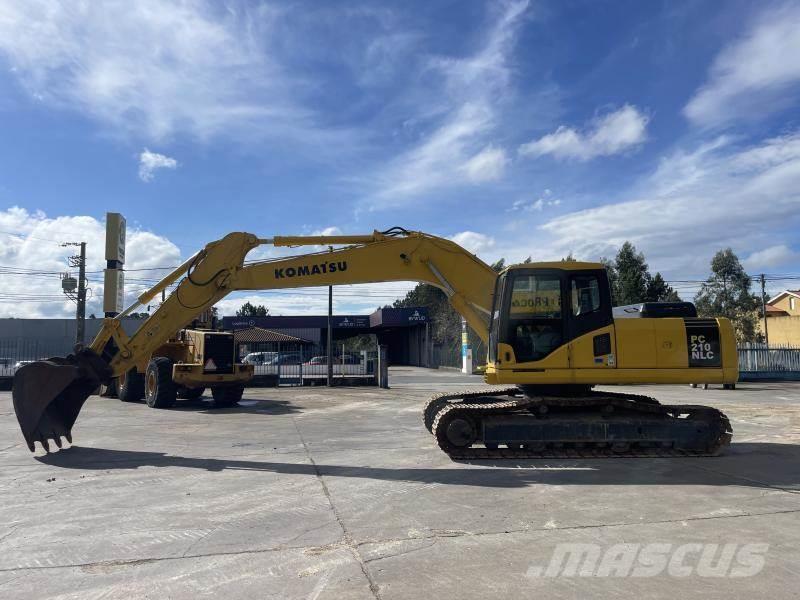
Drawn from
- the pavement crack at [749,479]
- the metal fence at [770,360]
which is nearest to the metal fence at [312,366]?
the pavement crack at [749,479]

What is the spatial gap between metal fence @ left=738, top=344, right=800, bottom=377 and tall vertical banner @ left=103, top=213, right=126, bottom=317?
1269 inches

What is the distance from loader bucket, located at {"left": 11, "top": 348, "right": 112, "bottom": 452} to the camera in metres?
9.39

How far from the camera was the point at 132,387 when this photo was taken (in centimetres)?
1967

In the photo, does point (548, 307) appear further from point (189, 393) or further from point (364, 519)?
point (189, 393)

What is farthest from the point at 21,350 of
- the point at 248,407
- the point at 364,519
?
the point at 364,519

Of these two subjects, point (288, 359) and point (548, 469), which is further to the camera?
point (288, 359)

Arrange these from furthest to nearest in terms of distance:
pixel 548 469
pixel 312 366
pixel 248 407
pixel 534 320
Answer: pixel 312 366 → pixel 248 407 → pixel 534 320 → pixel 548 469

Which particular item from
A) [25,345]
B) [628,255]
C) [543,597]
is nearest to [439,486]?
[543,597]

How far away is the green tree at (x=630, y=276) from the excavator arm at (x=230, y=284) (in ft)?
149

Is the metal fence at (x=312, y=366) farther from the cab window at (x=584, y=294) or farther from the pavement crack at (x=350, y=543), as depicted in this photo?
the pavement crack at (x=350, y=543)

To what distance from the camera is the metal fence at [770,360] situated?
1273 inches

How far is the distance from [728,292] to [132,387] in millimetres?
49016

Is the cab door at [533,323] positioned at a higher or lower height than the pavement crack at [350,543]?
higher

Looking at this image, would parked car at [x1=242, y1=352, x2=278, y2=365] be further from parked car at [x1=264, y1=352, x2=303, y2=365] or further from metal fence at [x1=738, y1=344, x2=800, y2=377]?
metal fence at [x1=738, y1=344, x2=800, y2=377]
